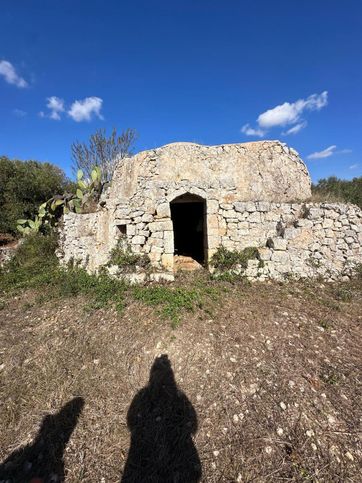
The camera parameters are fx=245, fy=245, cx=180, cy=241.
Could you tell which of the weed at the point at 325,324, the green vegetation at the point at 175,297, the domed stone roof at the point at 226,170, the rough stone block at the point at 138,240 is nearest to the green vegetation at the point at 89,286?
the green vegetation at the point at 175,297

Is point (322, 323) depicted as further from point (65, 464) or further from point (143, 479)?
point (65, 464)

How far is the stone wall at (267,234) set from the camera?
6.66m

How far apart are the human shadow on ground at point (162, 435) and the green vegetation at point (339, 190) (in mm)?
6738

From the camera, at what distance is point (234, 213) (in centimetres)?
704

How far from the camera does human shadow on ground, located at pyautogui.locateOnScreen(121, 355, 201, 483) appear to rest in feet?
8.79

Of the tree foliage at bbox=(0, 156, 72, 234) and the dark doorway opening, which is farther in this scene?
the tree foliage at bbox=(0, 156, 72, 234)

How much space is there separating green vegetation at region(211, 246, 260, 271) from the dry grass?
135 cm

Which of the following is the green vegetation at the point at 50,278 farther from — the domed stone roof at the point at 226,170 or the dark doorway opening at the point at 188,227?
the dark doorway opening at the point at 188,227

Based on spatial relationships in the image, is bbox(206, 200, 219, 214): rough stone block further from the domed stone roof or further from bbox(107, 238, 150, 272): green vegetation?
bbox(107, 238, 150, 272): green vegetation

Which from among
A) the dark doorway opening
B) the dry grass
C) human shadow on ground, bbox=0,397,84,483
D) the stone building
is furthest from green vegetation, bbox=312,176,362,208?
human shadow on ground, bbox=0,397,84,483

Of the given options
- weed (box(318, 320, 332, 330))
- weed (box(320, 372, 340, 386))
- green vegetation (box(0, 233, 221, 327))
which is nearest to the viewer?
weed (box(320, 372, 340, 386))

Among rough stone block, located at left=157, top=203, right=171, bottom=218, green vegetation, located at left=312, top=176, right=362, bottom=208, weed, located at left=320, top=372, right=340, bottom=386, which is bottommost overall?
weed, located at left=320, top=372, right=340, bottom=386

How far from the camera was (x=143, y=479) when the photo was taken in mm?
2627

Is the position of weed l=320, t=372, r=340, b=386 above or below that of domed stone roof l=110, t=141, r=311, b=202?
below
